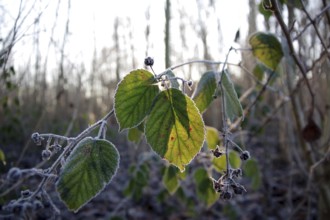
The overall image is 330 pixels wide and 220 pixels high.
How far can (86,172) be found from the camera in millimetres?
630

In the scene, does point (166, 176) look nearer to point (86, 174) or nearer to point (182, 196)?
point (182, 196)

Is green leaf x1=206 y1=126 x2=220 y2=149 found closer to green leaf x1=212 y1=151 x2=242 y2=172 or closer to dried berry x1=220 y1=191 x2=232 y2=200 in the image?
green leaf x1=212 y1=151 x2=242 y2=172

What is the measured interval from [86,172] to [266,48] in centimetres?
78

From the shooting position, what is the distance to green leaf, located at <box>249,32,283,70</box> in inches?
45.8

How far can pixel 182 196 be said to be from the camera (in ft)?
6.38

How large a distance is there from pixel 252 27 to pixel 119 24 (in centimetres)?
224

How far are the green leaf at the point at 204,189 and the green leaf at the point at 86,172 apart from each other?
0.80m

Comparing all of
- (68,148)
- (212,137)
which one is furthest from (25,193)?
(212,137)

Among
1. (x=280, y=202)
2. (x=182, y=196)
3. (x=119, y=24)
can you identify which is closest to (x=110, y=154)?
(x=182, y=196)

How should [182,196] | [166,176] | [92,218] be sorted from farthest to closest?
[92,218]
[182,196]
[166,176]

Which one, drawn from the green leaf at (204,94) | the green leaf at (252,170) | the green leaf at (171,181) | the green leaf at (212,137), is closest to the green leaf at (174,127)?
the green leaf at (204,94)

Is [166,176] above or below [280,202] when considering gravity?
above

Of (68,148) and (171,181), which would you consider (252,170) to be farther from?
(68,148)

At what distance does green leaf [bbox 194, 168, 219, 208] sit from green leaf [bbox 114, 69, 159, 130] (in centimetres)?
76
